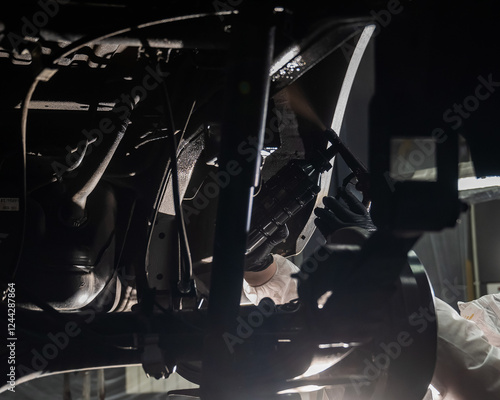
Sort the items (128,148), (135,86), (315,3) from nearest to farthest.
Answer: (315,3), (135,86), (128,148)

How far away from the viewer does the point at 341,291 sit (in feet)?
2.63

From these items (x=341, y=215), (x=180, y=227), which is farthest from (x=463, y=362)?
(x=180, y=227)

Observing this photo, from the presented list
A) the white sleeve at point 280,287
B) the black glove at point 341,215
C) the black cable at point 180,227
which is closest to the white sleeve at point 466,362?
the black glove at point 341,215

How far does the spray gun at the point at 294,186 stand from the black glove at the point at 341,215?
5cm

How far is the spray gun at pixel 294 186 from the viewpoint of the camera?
1278mm

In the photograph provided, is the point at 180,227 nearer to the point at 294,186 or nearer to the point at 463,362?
the point at 294,186

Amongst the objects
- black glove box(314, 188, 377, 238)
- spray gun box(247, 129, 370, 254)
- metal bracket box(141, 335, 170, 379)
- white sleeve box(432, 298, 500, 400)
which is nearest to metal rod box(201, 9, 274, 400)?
metal bracket box(141, 335, 170, 379)

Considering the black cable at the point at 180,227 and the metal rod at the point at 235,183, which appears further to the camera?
the black cable at the point at 180,227

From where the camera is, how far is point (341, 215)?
119 centimetres

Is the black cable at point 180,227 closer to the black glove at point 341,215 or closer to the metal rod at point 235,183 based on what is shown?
the metal rod at point 235,183

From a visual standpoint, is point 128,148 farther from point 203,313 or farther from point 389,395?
point 389,395

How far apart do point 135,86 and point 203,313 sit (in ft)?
1.65

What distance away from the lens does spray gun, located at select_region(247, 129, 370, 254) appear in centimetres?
128

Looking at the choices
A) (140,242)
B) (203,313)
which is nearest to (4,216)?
(140,242)
